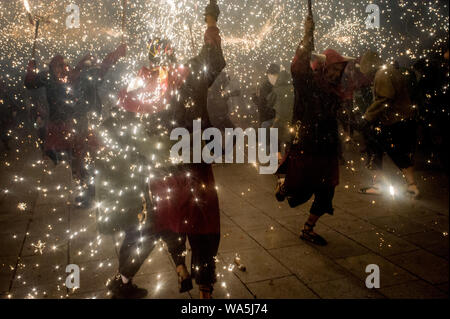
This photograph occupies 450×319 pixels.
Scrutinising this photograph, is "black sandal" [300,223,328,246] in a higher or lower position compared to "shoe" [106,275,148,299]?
higher

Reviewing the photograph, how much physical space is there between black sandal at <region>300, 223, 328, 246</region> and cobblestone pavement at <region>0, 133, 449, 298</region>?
8 centimetres

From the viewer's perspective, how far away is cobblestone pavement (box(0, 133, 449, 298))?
332 cm

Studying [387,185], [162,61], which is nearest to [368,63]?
[387,185]

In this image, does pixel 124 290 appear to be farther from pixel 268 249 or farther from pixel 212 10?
pixel 212 10

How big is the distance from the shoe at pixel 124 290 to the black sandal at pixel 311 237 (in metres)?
2.06

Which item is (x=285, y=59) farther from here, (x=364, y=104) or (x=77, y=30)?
(x=77, y=30)

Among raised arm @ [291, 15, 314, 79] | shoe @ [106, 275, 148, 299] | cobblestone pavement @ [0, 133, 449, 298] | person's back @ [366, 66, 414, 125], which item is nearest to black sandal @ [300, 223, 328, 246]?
cobblestone pavement @ [0, 133, 449, 298]

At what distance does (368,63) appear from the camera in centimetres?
635

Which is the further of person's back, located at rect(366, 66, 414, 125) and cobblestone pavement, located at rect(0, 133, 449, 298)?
person's back, located at rect(366, 66, 414, 125)

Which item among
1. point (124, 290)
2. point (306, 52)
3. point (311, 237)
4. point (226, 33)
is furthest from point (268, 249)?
point (226, 33)

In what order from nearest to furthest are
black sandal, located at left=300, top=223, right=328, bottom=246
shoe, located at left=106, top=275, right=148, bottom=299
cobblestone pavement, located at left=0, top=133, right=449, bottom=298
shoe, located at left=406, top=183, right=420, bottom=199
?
shoe, located at left=106, top=275, right=148, bottom=299, cobblestone pavement, located at left=0, top=133, right=449, bottom=298, black sandal, located at left=300, top=223, right=328, bottom=246, shoe, located at left=406, top=183, right=420, bottom=199

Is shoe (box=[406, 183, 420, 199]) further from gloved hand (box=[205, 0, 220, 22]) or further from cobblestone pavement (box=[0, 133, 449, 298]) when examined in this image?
gloved hand (box=[205, 0, 220, 22])

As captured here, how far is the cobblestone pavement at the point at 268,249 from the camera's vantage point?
332 cm

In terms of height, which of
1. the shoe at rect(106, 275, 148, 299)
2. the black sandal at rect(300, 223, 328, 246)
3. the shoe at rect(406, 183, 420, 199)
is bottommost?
the shoe at rect(106, 275, 148, 299)
